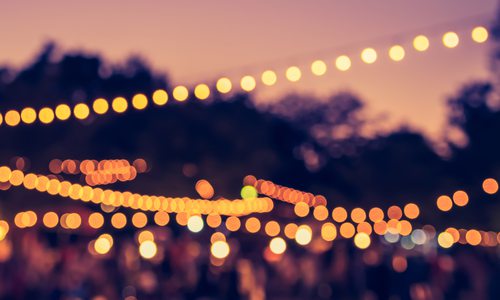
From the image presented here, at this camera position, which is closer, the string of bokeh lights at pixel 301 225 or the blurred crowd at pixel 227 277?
the blurred crowd at pixel 227 277

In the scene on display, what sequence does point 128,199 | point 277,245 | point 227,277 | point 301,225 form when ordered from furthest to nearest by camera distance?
point 301,225
point 128,199
point 277,245
point 227,277

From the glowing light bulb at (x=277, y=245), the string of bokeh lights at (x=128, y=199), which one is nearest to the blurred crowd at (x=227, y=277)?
the string of bokeh lights at (x=128, y=199)

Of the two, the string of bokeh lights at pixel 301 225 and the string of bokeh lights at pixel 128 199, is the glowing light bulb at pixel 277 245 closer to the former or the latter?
the string of bokeh lights at pixel 301 225

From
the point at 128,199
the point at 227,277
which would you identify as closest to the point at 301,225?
the point at 128,199

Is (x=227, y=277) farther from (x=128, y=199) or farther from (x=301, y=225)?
(x=301, y=225)

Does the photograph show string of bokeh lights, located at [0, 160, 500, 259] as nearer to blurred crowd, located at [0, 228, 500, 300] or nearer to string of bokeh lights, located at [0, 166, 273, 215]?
string of bokeh lights, located at [0, 166, 273, 215]

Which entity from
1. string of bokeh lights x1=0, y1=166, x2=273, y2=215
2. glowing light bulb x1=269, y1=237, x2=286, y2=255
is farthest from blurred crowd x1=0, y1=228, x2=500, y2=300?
glowing light bulb x1=269, y1=237, x2=286, y2=255

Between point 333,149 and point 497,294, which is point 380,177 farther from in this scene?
point 497,294

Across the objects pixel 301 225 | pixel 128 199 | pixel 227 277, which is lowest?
pixel 227 277

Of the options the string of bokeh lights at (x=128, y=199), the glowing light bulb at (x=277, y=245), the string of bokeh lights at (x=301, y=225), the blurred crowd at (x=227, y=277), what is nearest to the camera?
the blurred crowd at (x=227, y=277)

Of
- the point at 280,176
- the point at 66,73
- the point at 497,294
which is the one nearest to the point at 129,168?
the point at 66,73

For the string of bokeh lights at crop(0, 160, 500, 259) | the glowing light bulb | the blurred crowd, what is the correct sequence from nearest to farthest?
1. the blurred crowd
2. the glowing light bulb
3. the string of bokeh lights at crop(0, 160, 500, 259)

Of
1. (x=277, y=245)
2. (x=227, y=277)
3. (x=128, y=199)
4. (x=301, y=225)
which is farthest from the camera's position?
(x=301, y=225)

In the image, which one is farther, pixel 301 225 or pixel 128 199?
pixel 301 225
